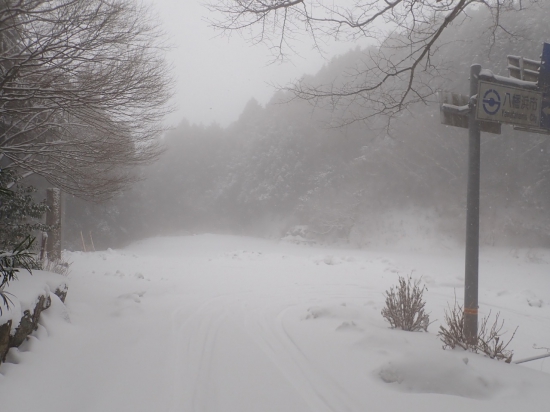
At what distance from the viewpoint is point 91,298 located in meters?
5.60

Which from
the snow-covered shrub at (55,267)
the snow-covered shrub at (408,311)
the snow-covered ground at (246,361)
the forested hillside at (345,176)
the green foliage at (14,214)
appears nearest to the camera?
the snow-covered ground at (246,361)

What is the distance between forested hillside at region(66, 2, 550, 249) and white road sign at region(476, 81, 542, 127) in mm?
4619

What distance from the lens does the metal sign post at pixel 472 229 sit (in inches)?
147

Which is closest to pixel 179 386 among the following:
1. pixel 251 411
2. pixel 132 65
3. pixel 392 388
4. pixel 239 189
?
pixel 251 411

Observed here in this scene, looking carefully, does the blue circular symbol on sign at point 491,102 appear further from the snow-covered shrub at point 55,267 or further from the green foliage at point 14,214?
the snow-covered shrub at point 55,267

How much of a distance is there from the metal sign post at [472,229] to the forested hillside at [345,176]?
4732mm

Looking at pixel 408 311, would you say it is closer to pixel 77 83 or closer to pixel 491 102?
pixel 491 102

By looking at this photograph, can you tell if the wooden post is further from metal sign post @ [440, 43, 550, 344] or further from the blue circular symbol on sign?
the blue circular symbol on sign

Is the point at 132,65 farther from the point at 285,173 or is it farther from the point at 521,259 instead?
the point at 285,173

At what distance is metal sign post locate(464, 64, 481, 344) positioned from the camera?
3.72 metres

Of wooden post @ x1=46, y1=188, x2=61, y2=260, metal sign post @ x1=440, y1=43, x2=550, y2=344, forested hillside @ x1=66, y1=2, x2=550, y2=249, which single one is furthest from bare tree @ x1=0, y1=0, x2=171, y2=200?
forested hillside @ x1=66, y1=2, x2=550, y2=249

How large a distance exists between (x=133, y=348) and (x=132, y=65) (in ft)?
11.4

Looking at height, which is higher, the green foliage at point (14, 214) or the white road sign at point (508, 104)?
the white road sign at point (508, 104)

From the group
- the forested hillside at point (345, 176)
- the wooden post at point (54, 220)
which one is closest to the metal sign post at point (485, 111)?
the forested hillside at point (345, 176)
